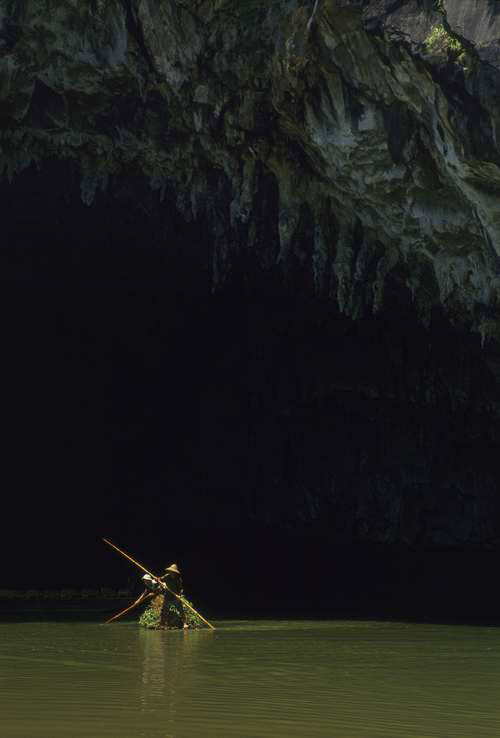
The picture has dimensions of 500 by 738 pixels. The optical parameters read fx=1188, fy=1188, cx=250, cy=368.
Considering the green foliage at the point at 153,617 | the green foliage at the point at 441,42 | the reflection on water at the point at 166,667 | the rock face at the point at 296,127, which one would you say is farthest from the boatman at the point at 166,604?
the green foliage at the point at 441,42

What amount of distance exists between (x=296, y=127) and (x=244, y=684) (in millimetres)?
10574

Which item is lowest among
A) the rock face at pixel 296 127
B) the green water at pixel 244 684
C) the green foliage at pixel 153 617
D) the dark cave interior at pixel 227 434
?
the green water at pixel 244 684

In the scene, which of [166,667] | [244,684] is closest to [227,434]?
[166,667]

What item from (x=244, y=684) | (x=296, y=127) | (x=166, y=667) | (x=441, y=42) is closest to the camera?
(x=244, y=684)

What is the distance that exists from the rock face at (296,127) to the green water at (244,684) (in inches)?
254

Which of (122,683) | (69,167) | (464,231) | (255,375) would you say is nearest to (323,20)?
(464,231)

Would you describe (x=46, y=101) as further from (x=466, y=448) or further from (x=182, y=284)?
(x=466, y=448)

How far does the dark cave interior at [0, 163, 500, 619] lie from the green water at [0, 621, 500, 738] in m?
10.5

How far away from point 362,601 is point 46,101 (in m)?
11.3

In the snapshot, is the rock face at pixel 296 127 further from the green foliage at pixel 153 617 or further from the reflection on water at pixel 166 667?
the reflection on water at pixel 166 667

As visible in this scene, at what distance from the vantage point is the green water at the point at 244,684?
7.17m

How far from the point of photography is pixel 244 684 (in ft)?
30.6

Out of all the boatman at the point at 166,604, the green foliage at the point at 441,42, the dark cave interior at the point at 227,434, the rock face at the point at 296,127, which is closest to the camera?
the green foliage at the point at 441,42

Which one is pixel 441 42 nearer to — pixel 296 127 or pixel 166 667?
pixel 296 127
